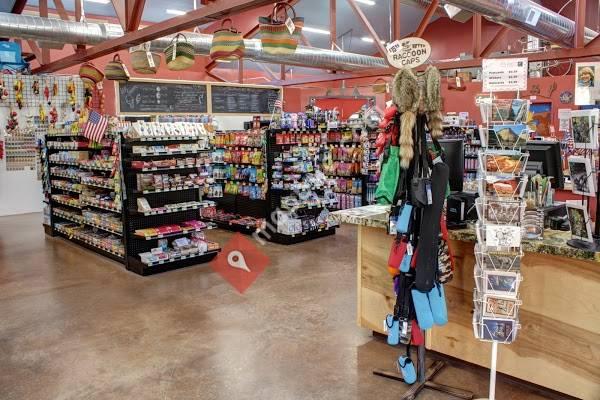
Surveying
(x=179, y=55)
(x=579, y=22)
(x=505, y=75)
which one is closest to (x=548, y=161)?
(x=505, y=75)

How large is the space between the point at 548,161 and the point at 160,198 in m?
4.64

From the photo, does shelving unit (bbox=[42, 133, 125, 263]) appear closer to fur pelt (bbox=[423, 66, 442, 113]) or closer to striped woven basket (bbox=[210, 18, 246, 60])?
striped woven basket (bbox=[210, 18, 246, 60])

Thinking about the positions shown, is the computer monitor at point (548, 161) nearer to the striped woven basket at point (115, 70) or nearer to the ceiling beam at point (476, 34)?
the striped woven basket at point (115, 70)

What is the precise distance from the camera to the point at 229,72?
51.8ft

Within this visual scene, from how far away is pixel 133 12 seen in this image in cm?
640

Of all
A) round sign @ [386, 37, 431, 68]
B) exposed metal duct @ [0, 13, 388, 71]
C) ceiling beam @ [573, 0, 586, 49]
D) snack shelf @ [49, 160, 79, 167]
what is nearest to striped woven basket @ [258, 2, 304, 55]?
round sign @ [386, 37, 431, 68]

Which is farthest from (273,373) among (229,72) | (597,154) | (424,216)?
(229,72)

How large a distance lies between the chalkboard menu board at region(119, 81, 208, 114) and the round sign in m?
8.56

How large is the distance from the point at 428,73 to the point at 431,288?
128cm

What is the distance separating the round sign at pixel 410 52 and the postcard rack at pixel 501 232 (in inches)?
42.2

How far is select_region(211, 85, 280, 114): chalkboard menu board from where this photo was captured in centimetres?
1252

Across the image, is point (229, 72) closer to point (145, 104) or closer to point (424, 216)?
point (145, 104)

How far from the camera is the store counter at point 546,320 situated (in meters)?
2.85

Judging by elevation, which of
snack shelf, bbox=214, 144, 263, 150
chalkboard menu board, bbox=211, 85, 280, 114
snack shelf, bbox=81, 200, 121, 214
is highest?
chalkboard menu board, bbox=211, 85, 280, 114
